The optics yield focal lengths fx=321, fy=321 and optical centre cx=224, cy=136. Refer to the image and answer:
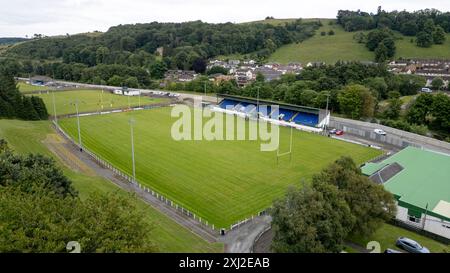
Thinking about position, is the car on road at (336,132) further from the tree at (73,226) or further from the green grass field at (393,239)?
the tree at (73,226)

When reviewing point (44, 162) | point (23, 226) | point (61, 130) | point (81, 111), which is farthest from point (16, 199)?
point (81, 111)

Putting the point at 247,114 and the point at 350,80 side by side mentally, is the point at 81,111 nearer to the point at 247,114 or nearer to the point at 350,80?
the point at 247,114

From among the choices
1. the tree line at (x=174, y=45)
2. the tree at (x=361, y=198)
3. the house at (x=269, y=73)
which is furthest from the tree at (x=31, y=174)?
the tree line at (x=174, y=45)

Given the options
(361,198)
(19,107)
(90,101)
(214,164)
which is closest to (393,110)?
(214,164)

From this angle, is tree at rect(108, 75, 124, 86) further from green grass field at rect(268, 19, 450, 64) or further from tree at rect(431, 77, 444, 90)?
tree at rect(431, 77, 444, 90)
